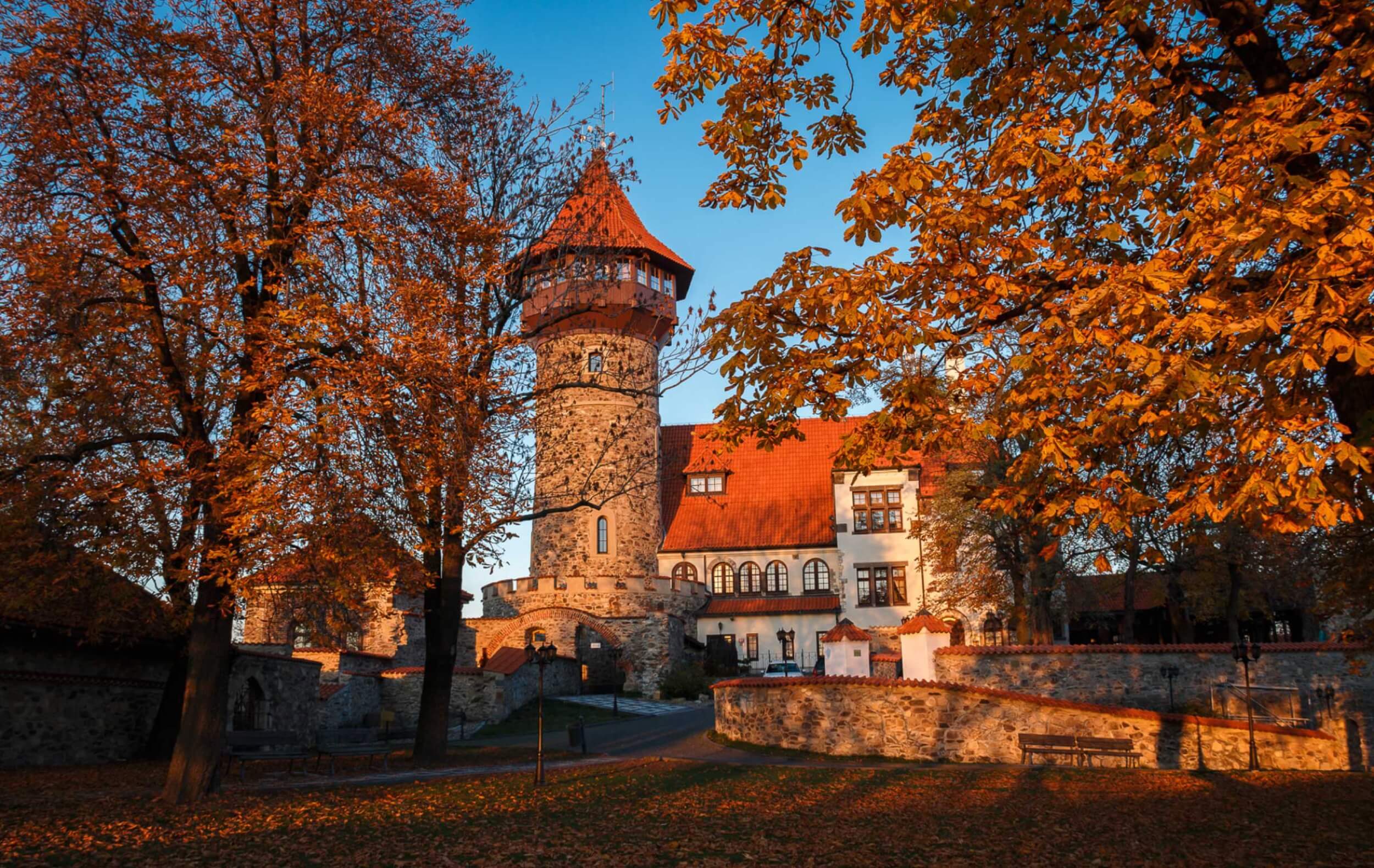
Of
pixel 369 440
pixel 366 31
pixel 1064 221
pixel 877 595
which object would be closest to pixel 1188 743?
pixel 1064 221

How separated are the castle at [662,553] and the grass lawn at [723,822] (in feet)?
45.0

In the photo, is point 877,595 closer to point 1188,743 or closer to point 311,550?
point 1188,743

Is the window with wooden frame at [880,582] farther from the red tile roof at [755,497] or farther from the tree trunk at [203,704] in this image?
the tree trunk at [203,704]

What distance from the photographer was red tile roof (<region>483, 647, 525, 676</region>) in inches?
1033

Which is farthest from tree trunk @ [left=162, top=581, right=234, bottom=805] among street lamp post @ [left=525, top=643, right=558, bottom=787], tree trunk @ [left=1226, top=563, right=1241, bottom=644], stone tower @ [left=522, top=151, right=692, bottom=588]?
tree trunk @ [left=1226, top=563, right=1241, bottom=644]

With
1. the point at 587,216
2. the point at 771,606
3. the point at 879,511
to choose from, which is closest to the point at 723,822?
the point at 587,216

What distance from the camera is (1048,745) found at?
50.3ft

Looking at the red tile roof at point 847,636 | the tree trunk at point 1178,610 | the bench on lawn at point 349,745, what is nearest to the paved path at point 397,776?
the bench on lawn at point 349,745

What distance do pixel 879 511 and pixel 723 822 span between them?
29633 mm

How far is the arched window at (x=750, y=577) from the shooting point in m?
39.9

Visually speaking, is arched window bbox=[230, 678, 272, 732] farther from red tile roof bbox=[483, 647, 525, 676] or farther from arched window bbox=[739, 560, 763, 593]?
arched window bbox=[739, 560, 763, 593]

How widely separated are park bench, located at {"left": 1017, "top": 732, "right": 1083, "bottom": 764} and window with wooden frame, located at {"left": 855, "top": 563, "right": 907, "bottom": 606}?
73.1ft

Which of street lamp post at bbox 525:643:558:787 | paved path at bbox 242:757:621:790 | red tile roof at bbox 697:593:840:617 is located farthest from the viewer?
red tile roof at bbox 697:593:840:617

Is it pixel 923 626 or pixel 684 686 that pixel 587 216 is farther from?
pixel 684 686
